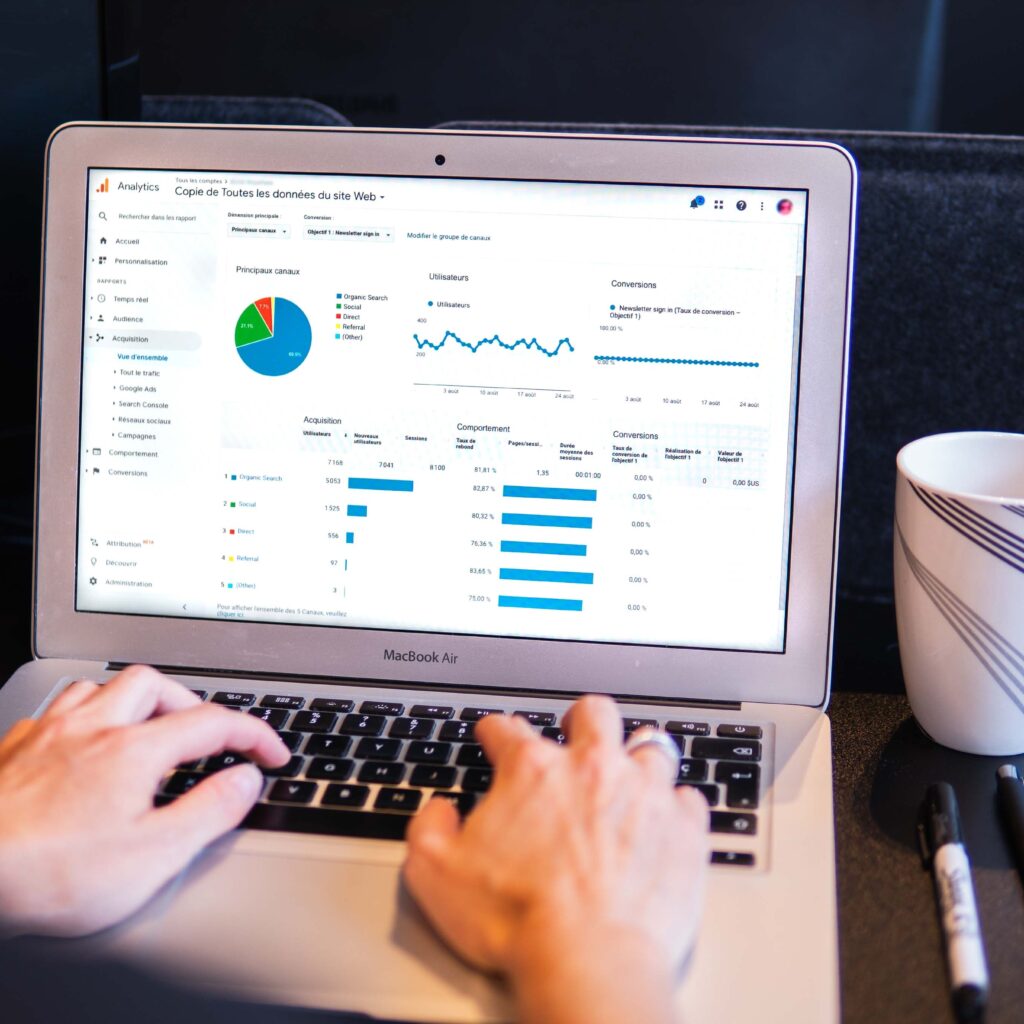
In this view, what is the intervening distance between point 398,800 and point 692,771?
0.47ft

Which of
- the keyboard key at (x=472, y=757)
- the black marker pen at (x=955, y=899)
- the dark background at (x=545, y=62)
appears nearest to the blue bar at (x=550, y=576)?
the keyboard key at (x=472, y=757)

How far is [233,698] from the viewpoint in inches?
23.5

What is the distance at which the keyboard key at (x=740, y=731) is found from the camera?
56 centimetres

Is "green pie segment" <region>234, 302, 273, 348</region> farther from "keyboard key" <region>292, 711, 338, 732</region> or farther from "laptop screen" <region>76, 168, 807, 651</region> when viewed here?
"keyboard key" <region>292, 711, 338, 732</region>

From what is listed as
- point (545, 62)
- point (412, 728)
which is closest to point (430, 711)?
point (412, 728)

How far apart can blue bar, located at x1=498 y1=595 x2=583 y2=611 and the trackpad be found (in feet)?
0.56

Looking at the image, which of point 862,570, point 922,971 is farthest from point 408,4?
point 922,971

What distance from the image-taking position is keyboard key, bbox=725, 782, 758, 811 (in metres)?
0.51

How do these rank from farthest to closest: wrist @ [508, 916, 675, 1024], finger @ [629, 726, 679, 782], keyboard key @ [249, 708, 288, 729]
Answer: keyboard key @ [249, 708, 288, 729], finger @ [629, 726, 679, 782], wrist @ [508, 916, 675, 1024]

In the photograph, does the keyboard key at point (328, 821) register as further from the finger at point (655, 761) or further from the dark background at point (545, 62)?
the dark background at point (545, 62)

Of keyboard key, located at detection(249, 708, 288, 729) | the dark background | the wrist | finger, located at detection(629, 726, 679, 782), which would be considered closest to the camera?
the wrist

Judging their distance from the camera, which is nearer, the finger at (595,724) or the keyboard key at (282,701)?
the finger at (595,724)

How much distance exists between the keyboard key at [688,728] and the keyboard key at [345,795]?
6.3 inches

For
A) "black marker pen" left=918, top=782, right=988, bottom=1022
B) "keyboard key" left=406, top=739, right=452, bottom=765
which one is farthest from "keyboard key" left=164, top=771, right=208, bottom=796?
"black marker pen" left=918, top=782, right=988, bottom=1022
